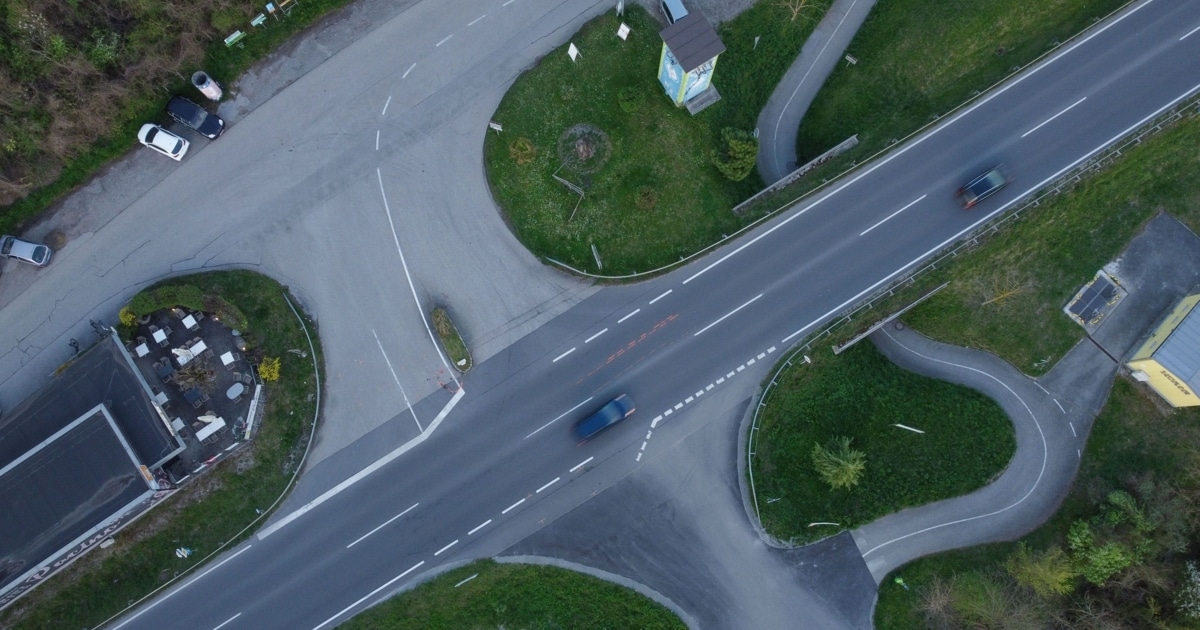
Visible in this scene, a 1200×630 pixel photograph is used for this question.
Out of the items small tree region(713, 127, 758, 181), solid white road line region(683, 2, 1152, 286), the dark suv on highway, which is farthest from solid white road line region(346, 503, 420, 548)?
the dark suv on highway

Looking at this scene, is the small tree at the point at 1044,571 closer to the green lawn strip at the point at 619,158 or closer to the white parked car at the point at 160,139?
the green lawn strip at the point at 619,158

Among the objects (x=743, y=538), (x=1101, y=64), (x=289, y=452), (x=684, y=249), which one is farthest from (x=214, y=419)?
(x=1101, y=64)

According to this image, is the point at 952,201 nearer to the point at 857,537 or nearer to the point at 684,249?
the point at 684,249

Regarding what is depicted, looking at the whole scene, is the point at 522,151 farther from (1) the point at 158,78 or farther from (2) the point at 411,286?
(1) the point at 158,78

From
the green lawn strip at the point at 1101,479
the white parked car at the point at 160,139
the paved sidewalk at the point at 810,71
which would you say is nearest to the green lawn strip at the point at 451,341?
the white parked car at the point at 160,139

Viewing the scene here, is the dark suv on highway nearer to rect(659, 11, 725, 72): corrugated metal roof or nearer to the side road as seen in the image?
the side road

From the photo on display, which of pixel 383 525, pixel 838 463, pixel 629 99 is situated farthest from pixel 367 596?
pixel 629 99
